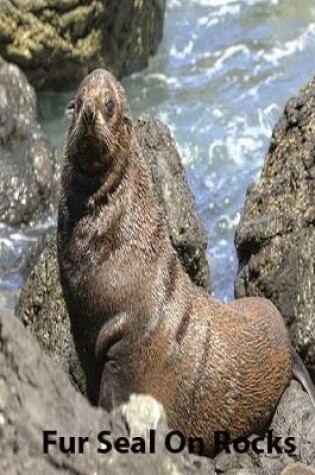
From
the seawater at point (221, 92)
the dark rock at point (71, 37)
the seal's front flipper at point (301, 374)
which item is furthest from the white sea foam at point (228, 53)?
the seal's front flipper at point (301, 374)

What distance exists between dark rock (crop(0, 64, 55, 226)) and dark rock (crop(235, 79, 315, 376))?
8.38 ft

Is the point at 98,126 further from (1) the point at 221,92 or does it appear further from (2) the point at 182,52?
(2) the point at 182,52

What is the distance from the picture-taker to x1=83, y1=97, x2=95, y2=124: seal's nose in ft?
18.2

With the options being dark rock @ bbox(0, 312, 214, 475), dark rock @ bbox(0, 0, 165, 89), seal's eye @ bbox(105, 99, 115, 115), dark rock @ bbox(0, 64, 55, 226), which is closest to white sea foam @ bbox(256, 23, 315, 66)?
dark rock @ bbox(0, 0, 165, 89)

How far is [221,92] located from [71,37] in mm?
1625

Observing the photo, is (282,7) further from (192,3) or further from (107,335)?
(107,335)

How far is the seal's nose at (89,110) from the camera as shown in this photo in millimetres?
5543

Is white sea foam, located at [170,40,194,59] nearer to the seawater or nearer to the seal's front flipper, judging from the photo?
the seawater

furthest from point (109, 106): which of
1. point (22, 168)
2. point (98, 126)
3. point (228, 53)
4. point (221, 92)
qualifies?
point (228, 53)

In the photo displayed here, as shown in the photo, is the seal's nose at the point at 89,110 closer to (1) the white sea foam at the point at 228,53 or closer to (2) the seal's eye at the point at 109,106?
(2) the seal's eye at the point at 109,106

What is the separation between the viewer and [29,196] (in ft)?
31.9

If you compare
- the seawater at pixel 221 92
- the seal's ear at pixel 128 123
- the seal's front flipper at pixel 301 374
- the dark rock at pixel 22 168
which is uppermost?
the seal's ear at pixel 128 123

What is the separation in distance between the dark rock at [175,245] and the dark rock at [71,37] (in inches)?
156

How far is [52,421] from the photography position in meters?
3.43
